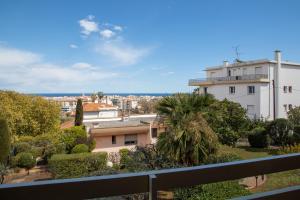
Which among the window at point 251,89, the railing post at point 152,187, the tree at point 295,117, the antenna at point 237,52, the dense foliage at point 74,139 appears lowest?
the dense foliage at point 74,139

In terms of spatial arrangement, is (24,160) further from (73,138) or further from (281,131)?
(281,131)

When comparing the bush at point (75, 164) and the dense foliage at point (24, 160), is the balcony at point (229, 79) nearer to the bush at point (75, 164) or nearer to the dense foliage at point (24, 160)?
the bush at point (75, 164)

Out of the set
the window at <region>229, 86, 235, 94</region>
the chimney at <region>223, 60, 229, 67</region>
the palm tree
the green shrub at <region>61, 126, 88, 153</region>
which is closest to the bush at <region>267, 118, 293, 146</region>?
the window at <region>229, 86, 235, 94</region>

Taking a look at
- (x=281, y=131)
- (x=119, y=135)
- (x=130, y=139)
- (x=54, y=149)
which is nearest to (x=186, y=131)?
(x=54, y=149)

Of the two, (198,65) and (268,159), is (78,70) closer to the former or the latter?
(198,65)

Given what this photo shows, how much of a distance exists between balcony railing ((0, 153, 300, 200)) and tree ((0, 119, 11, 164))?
17.2 m

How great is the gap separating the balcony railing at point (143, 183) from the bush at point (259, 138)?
19.8 metres

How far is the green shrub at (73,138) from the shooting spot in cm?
1781

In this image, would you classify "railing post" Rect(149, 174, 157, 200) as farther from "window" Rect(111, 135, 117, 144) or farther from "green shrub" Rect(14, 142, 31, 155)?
"window" Rect(111, 135, 117, 144)

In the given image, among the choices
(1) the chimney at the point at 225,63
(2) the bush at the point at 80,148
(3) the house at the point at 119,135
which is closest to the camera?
(2) the bush at the point at 80,148

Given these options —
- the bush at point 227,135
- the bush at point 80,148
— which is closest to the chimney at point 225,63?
the bush at point 227,135

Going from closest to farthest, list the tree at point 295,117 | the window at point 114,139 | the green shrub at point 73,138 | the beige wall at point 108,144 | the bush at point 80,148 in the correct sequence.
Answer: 1. the bush at point 80,148
2. the green shrub at point 73,138
3. the beige wall at point 108,144
4. the window at point 114,139
5. the tree at point 295,117

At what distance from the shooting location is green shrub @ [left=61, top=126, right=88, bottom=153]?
17.8 meters

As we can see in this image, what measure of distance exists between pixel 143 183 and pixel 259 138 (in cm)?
2045
